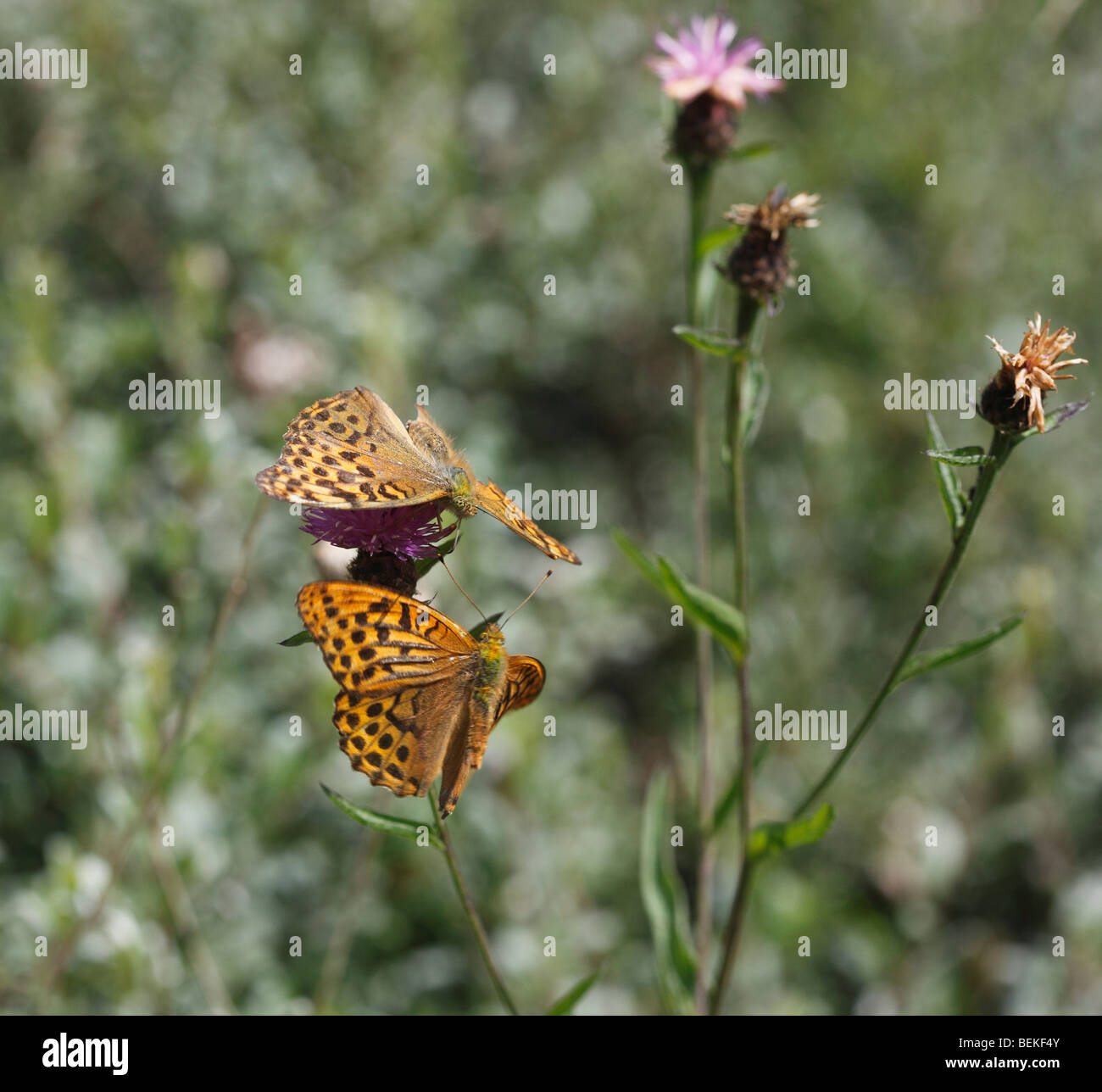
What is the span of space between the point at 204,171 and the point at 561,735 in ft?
8.16

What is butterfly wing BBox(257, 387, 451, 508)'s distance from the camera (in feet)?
4.56

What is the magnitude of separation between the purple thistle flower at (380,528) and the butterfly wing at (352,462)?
2.7 inches

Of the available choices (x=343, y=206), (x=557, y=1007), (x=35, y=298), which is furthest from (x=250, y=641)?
(x=343, y=206)

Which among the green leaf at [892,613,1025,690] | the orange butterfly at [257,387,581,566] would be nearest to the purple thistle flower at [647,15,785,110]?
the orange butterfly at [257,387,581,566]

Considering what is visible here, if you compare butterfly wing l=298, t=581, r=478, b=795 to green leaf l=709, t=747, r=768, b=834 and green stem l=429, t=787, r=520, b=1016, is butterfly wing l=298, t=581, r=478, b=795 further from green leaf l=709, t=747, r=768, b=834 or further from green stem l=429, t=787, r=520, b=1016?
green leaf l=709, t=747, r=768, b=834

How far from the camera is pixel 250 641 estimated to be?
306 centimetres

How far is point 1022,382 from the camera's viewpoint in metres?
1.46

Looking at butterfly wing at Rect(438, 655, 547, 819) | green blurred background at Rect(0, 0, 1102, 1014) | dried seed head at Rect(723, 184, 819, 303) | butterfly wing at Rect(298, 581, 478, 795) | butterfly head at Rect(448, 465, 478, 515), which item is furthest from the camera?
green blurred background at Rect(0, 0, 1102, 1014)

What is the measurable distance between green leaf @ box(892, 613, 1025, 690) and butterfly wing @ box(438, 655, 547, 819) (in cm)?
53

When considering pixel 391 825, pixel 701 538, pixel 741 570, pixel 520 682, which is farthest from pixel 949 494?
pixel 391 825

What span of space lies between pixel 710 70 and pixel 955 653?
1138mm

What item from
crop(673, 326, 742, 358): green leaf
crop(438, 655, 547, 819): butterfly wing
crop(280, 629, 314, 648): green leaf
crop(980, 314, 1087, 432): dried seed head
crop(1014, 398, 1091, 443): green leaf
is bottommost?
crop(438, 655, 547, 819): butterfly wing

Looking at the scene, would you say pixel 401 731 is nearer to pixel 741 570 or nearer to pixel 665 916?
pixel 741 570

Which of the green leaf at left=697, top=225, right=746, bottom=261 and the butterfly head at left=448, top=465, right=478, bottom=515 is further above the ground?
the green leaf at left=697, top=225, right=746, bottom=261
